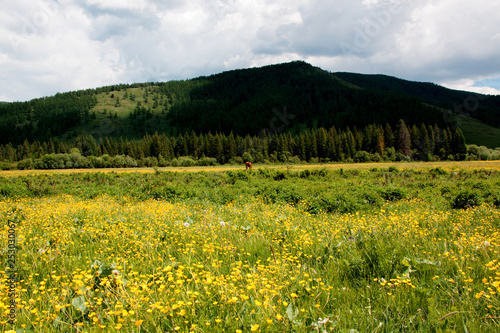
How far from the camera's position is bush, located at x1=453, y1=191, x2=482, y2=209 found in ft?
42.7

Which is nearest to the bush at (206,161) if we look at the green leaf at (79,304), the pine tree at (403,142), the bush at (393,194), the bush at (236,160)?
the bush at (236,160)

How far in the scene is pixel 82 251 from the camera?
5309 mm

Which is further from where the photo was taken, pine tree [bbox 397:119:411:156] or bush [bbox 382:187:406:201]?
pine tree [bbox 397:119:411:156]

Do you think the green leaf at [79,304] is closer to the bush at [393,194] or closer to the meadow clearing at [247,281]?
the meadow clearing at [247,281]

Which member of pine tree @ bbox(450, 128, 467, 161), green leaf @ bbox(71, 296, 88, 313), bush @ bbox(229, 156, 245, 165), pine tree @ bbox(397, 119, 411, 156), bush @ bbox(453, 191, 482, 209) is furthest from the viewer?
bush @ bbox(229, 156, 245, 165)

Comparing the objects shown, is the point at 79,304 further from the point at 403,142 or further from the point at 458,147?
the point at 403,142

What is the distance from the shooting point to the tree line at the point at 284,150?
323 feet

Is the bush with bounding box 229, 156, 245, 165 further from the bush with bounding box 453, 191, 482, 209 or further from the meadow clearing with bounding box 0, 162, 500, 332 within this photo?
the meadow clearing with bounding box 0, 162, 500, 332

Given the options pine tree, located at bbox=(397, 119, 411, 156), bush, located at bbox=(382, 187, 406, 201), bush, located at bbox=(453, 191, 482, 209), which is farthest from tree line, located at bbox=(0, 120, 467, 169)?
bush, located at bbox=(453, 191, 482, 209)

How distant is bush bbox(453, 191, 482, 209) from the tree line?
91705mm

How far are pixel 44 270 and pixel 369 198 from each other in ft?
46.6

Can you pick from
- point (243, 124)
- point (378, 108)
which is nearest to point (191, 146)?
point (243, 124)

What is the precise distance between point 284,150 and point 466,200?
327 feet

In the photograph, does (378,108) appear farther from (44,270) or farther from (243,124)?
(44,270)
